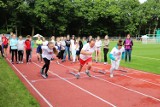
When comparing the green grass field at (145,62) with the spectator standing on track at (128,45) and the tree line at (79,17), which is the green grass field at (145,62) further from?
the tree line at (79,17)

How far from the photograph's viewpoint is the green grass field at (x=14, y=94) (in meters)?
7.96

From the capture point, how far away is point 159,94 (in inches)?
378

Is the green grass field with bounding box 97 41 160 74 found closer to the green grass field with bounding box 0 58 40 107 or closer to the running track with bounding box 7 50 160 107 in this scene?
the running track with bounding box 7 50 160 107

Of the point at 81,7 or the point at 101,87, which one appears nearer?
the point at 101,87

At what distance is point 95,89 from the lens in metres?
10.2

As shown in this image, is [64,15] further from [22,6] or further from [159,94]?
[159,94]

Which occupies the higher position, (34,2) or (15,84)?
(34,2)

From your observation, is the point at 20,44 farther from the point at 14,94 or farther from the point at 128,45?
the point at 14,94

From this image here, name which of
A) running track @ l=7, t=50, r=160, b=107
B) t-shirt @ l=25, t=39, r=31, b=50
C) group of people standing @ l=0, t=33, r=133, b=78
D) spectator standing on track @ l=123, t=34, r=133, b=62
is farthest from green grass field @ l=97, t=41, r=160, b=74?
t-shirt @ l=25, t=39, r=31, b=50

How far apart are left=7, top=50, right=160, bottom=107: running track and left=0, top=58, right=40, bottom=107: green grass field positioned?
0.99 feet

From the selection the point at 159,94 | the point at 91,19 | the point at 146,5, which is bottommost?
the point at 159,94

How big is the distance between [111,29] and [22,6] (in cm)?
2880

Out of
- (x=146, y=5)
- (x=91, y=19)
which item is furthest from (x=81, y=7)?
(x=146, y=5)

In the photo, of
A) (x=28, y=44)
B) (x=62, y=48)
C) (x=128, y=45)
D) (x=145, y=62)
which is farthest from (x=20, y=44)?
(x=145, y=62)
